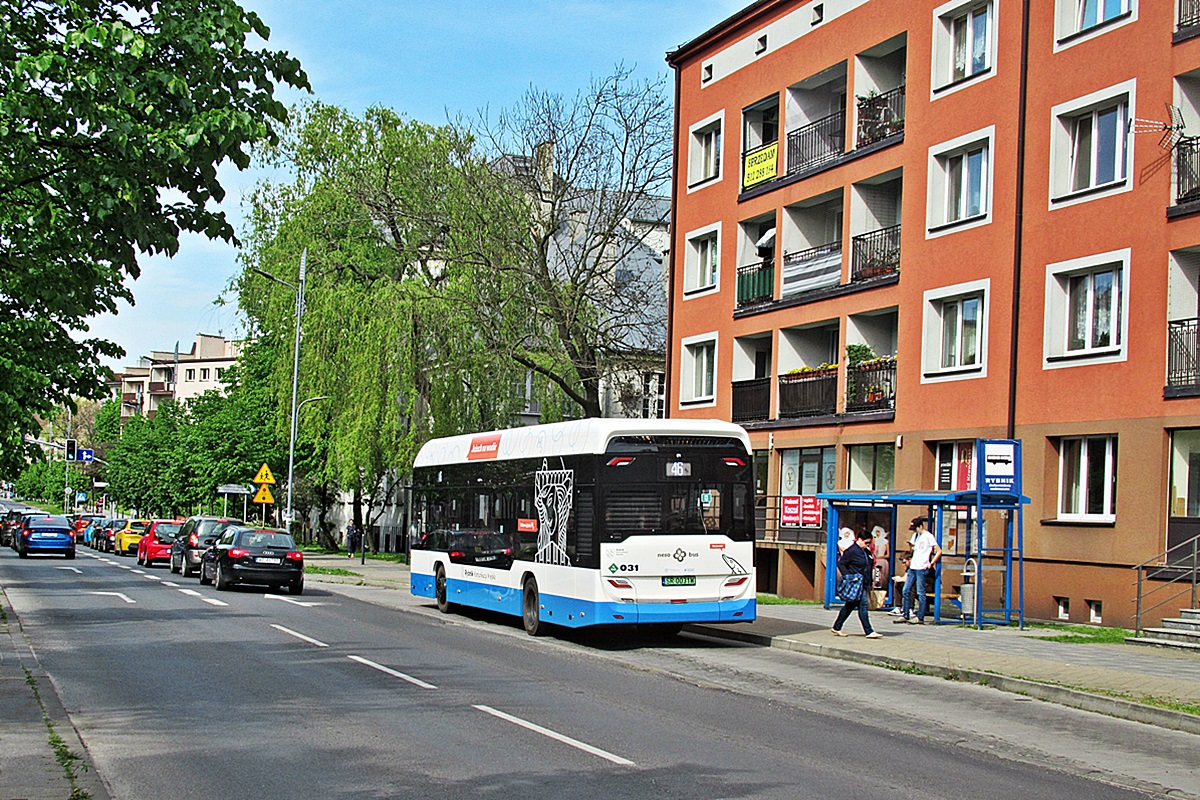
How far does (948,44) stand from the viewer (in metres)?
29.0

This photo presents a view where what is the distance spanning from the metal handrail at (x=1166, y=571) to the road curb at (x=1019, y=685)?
17.6 feet

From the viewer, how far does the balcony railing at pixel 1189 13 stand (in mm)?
22766

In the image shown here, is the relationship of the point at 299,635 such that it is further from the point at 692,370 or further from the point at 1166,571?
the point at 692,370

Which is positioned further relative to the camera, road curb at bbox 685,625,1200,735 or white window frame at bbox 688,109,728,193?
white window frame at bbox 688,109,728,193

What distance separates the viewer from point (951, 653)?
18.4 m

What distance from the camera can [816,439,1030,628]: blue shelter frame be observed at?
22078 millimetres

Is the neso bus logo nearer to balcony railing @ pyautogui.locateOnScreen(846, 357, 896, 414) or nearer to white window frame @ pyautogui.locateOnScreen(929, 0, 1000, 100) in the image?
balcony railing @ pyautogui.locateOnScreen(846, 357, 896, 414)

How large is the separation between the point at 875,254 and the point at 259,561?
1607cm

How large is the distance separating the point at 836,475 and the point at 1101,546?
890 centimetres

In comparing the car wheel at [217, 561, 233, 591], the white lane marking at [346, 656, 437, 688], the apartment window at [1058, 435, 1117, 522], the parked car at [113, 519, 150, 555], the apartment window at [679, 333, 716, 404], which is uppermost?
the apartment window at [679, 333, 716, 404]

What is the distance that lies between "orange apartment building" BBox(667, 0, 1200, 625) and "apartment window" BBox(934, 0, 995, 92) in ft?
0.19

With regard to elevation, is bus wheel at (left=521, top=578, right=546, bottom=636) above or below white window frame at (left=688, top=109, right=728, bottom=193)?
below

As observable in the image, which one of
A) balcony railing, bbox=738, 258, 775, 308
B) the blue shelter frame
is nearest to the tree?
the blue shelter frame

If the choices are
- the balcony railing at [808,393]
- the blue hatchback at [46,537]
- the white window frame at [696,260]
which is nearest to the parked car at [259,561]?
the balcony railing at [808,393]
